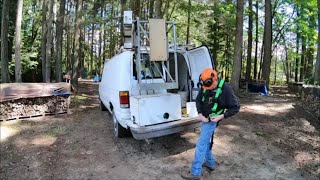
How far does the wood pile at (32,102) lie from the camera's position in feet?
27.9

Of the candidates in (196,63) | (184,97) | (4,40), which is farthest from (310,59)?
(4,40)

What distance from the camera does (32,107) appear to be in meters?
9.23

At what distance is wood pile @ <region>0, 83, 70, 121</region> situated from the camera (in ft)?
27.9

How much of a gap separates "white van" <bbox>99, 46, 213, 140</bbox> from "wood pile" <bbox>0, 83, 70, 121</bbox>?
326cm

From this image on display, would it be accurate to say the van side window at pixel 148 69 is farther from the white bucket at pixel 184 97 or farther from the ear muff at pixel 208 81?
the ear muff at pixel 208 81

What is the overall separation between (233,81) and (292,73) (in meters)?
42.4

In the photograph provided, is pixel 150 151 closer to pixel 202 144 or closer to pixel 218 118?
pixel 202 144

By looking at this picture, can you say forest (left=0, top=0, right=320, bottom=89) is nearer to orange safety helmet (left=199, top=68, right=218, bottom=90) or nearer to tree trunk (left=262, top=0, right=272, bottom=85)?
tree trunk (left=262, top=0, right=272, bottom=85)

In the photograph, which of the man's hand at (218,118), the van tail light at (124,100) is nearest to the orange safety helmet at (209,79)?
the man's hand at (218,118)

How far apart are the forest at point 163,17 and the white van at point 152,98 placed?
1759 millimetres

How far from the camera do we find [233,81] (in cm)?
1341

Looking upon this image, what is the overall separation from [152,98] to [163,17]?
1426 cm

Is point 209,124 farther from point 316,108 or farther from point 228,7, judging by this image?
point 228,7

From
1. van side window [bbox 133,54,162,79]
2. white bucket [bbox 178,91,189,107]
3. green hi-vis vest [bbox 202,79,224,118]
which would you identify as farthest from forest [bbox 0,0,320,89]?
green hi-vis vest [bbox 202,79,224,118]
